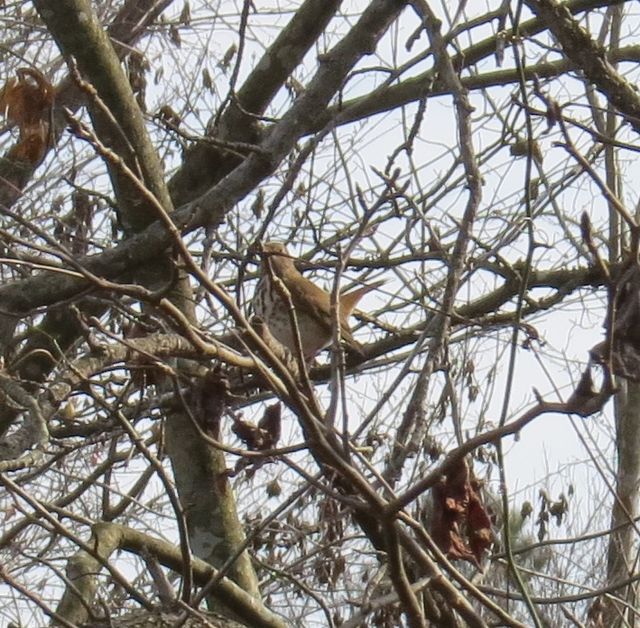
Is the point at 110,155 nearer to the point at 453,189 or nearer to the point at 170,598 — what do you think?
the point at 170,598

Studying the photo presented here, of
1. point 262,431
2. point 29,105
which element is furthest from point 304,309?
point 262,431

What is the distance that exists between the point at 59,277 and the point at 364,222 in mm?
1588

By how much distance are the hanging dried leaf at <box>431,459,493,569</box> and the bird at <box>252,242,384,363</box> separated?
241cm

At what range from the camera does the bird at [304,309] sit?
533 centimetres

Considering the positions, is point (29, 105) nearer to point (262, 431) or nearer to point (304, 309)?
point (262, 431)

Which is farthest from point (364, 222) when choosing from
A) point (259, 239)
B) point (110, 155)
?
point (110, 155)

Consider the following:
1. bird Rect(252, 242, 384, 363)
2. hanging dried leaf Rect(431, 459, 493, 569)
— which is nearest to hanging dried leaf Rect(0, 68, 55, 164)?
bird Rect(252, 242, 384, 363)

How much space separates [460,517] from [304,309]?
3.34 metres

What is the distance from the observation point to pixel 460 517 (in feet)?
8.57

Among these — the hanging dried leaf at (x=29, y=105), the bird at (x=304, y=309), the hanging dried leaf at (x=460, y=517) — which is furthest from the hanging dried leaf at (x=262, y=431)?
the bird at (x=304, y=309)

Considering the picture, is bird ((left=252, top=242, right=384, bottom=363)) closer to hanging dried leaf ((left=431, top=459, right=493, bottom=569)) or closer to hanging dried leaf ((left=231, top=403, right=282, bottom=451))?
hanging dried leaf ((left=231, top=403, right=282, bottom=451))

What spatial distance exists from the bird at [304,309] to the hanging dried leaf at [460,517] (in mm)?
2411

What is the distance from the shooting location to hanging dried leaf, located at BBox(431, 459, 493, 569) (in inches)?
102

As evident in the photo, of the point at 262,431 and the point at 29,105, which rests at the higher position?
the point at 29,105
